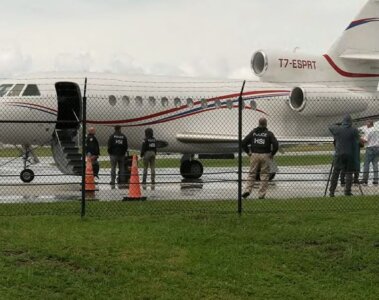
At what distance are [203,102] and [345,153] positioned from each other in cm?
890

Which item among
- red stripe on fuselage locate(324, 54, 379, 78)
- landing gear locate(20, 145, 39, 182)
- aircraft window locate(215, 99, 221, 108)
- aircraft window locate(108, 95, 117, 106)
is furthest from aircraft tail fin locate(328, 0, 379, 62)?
landing gear locate(20, 145, 39, 182)

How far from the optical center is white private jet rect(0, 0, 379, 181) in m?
21.3

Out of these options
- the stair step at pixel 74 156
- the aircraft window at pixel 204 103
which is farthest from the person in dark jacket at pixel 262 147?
the aircraft window at pixel 204 103

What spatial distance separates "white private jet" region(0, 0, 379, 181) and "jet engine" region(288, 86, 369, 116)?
4 centimetres

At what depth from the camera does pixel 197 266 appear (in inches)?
362

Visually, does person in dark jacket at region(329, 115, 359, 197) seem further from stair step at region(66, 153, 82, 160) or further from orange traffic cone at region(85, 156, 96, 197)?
stair step at region(66, 153, 82, 160)

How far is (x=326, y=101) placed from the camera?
26.4m

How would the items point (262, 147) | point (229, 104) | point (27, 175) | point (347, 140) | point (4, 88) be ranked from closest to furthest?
point (262, 147)
point (347, 140)
point (27, 175)
point (4, 88)
point (229, 104)

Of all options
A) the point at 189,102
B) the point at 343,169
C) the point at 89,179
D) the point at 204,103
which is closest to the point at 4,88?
the point at 189,102

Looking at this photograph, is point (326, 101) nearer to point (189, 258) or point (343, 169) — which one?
point (343, 169)

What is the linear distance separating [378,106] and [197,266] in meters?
20.2

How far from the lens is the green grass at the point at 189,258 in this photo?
8.50 m

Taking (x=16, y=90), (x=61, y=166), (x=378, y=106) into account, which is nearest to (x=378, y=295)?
(x=61, y=166)

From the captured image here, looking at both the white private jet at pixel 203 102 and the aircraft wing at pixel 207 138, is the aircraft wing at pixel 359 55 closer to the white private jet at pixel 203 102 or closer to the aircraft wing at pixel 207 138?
the white private jet at pixel 203 102
